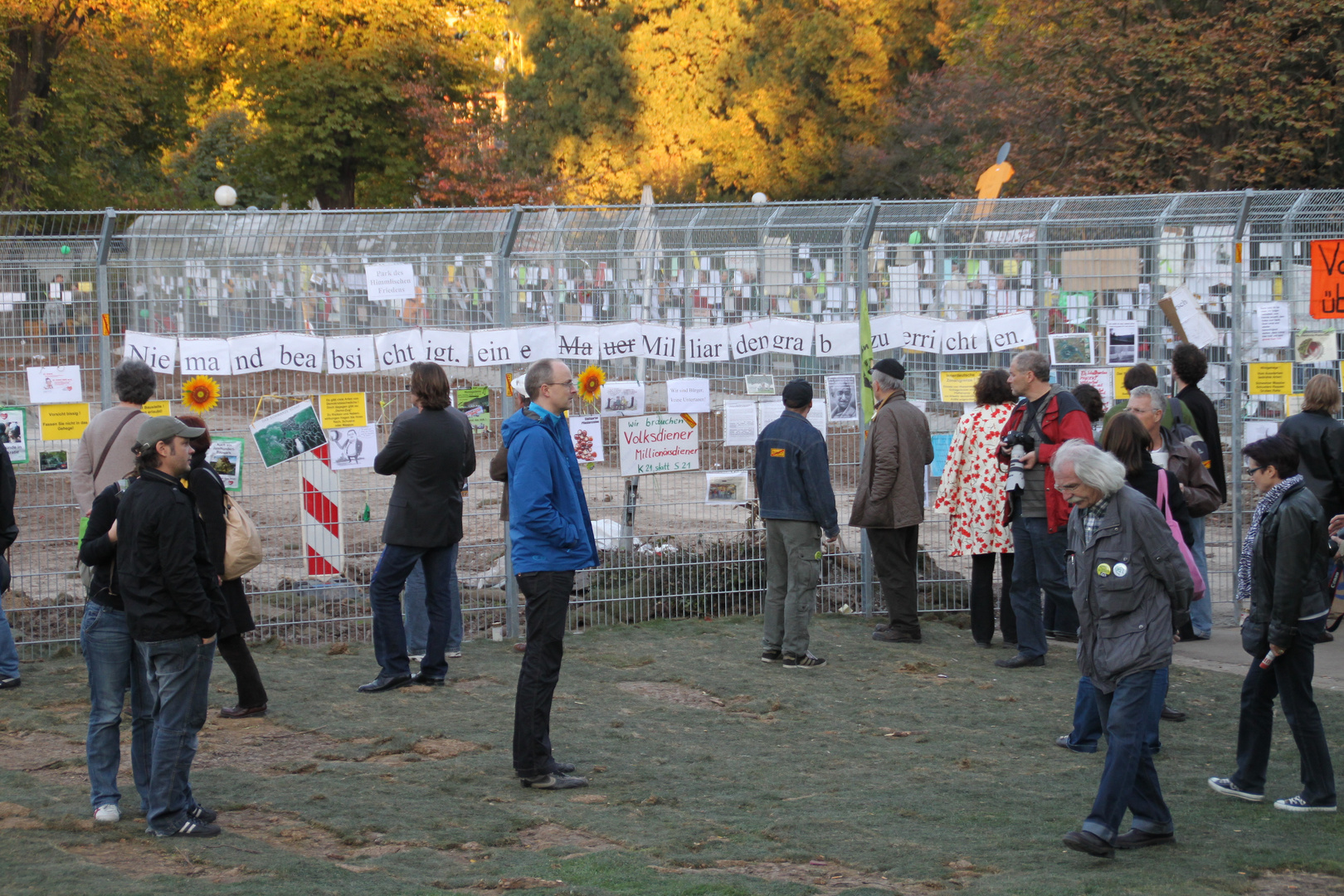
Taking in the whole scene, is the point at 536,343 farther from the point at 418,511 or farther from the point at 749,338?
the point at 418,511

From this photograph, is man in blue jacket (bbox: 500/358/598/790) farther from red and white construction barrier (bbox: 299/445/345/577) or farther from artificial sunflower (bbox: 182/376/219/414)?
artificial sunflower (bbox: 182/376/219/414)

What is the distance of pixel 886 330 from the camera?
31.4 ft

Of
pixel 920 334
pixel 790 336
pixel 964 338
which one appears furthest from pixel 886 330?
pixel 790 336

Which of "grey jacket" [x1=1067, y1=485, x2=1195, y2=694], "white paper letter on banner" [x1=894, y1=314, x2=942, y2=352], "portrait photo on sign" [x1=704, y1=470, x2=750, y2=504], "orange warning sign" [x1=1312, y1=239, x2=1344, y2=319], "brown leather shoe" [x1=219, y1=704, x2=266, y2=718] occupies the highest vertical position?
"orange warning sign" [x1=1312, y1=239, x2=1344, y2=319]

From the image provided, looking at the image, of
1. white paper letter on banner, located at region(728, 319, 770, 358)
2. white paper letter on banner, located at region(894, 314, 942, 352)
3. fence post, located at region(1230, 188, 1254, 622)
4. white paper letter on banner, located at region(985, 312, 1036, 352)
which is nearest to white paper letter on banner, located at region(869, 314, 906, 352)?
white paper letter on banner, located at region(894, 314, 942, 352)

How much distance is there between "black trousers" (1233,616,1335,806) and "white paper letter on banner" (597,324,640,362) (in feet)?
16.3

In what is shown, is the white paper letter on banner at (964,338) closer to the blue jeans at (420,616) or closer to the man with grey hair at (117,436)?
the blue jeans at (420,616)

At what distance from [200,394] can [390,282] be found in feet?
4.90

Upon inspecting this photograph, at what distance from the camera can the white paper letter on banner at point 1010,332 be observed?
956cm

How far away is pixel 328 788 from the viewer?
18.3ft

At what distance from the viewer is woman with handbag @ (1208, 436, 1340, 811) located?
16.8 feet

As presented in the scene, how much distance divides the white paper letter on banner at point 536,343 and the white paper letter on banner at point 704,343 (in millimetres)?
1001

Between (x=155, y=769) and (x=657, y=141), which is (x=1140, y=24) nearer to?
(x=155, y=769)

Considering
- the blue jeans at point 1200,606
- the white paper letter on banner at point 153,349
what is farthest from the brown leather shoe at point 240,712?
the blue jeans at point 1200,606
